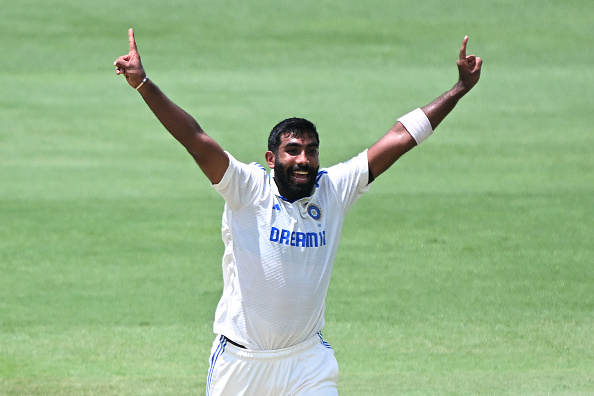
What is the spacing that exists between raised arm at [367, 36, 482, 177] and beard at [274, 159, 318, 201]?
485mm

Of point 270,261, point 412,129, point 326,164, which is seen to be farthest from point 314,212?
point 326,164

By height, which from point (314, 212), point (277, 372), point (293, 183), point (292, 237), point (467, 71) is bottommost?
point (277, 372)

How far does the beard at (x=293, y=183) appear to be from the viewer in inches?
222

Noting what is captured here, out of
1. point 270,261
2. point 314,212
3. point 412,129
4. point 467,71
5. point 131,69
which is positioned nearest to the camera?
point 131,69

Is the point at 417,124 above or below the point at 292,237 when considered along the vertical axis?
above

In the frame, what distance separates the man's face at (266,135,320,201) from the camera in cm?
563

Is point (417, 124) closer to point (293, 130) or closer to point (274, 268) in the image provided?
point (293, 130)

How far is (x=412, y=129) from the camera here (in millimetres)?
6012

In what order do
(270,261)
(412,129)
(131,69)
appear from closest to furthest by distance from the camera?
1. (131,69)
2. (270,261)
3. (412,129)

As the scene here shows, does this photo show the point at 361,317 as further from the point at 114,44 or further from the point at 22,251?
the point at 114,44

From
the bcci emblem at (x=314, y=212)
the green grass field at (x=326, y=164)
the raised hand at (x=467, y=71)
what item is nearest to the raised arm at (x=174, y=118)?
the bcci emblem at (x=314, y=212)

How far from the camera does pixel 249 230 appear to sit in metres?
5.59

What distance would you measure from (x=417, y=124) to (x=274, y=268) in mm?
1237

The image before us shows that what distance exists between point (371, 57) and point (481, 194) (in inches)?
200
